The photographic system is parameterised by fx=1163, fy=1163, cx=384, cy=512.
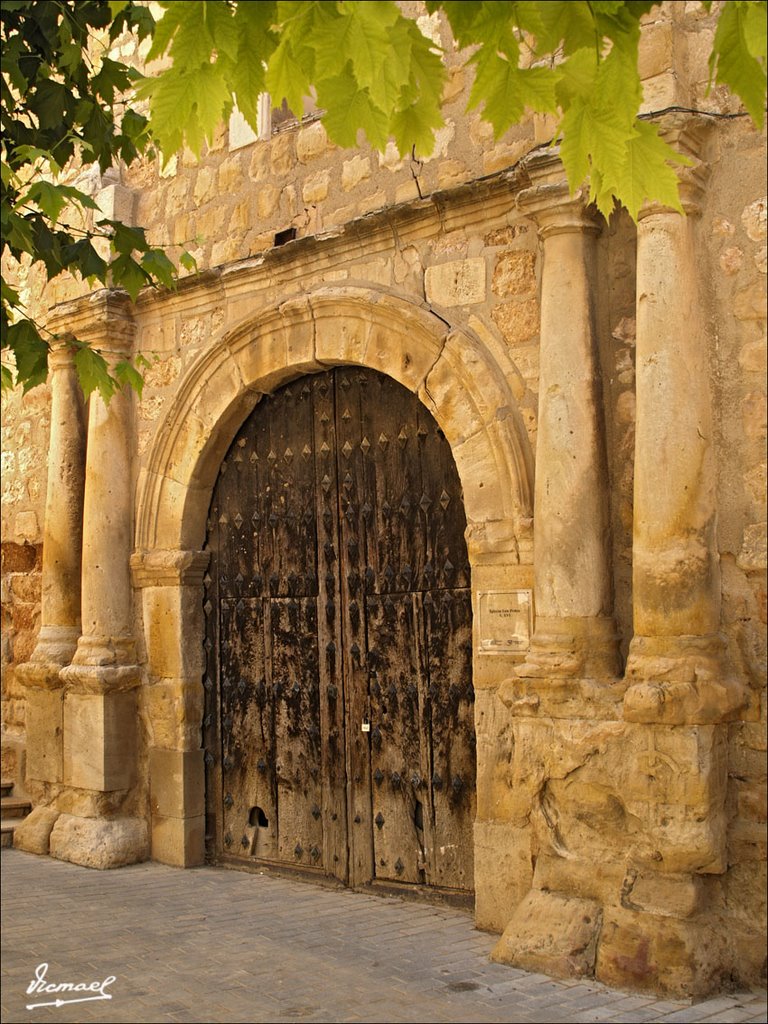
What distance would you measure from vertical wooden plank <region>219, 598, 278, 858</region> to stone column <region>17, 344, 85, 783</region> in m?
1.16

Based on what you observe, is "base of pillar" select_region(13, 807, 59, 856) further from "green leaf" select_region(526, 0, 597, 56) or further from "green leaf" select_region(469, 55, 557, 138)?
"green leaf" select_region(526, 0, 597, 56)

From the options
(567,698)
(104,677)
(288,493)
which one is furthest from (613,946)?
(104,677)

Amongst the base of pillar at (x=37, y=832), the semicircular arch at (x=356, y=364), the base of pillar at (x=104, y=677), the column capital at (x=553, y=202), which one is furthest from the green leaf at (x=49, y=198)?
the base of pillar at (x=37, y=832)

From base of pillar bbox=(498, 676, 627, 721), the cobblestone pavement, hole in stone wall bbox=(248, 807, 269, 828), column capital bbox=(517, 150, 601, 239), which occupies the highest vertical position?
column capital bbox=(517, 150, 601, 239)

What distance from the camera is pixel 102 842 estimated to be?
249 inches

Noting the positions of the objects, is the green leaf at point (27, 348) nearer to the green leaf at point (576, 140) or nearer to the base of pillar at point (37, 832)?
the green leaf at point (576, 140)

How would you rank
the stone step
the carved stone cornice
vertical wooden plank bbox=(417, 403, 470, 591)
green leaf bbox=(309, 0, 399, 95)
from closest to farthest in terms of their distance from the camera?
green leaf bbox=(309, 0, 399, 95) < vertical wooden plank bbox=(417, 403, 470, 591) < the carved stone cornice < the stone step

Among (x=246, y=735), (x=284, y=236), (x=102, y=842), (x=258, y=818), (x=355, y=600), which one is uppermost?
(x=284, y=236)

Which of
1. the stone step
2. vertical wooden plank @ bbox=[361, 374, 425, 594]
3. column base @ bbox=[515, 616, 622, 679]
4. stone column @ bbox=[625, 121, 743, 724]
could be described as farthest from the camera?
the stone step

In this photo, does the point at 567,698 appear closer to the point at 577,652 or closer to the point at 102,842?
the point at 577,652

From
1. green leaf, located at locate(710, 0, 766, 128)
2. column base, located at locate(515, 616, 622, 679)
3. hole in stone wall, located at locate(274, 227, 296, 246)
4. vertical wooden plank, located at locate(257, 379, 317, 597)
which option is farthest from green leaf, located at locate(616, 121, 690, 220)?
hole in stone wall, located at locate(274, 227, 296, 246)

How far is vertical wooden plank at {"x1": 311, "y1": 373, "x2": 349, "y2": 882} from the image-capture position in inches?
224

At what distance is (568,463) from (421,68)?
2.56 m

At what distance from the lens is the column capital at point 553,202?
4605 mm
